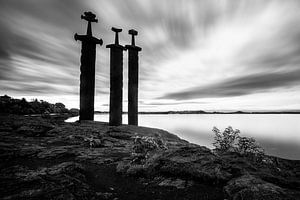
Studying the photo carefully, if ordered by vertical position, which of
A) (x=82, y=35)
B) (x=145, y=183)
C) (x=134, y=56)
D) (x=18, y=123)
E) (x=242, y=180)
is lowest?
(x=145, y=183)

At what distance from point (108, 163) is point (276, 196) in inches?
237

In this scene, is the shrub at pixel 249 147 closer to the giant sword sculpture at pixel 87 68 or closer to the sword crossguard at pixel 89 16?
the giant sword sculpture at pixel 87 68

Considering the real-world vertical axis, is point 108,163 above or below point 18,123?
below

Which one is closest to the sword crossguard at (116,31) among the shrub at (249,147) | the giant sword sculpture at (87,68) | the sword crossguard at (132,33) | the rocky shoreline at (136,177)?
the sword crossguard at (132,33)

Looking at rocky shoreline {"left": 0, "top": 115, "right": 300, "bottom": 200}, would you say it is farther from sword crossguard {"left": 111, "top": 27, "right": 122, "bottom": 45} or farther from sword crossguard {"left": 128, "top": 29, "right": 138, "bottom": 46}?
sword crossguard {"left": 128, "top": 29, "right": 138, "bottom": 46}

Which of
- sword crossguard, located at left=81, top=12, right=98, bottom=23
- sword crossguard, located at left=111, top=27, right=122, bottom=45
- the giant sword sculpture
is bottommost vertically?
the giant sword sculpture

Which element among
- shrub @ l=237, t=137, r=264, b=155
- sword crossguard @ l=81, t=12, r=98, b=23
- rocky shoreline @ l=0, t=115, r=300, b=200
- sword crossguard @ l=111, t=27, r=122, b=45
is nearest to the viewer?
rocky shoreline @ l=0, t=115, r=300, b=200

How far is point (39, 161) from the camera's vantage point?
24.9 ft

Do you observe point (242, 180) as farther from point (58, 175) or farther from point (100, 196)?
point (58, 175)

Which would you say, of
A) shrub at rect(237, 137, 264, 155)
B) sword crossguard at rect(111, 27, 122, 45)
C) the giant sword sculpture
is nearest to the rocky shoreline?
shrub at rect(237, 137, 264, 155)

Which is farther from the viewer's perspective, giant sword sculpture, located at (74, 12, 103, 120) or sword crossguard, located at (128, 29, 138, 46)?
sword crossguard, located at (128, 29, 138, 46)

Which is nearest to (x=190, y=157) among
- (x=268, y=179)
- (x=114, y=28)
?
(x=268, y=179)

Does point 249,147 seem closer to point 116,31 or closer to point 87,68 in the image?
point 87,68

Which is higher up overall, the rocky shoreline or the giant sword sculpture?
the giant sword sculpture
